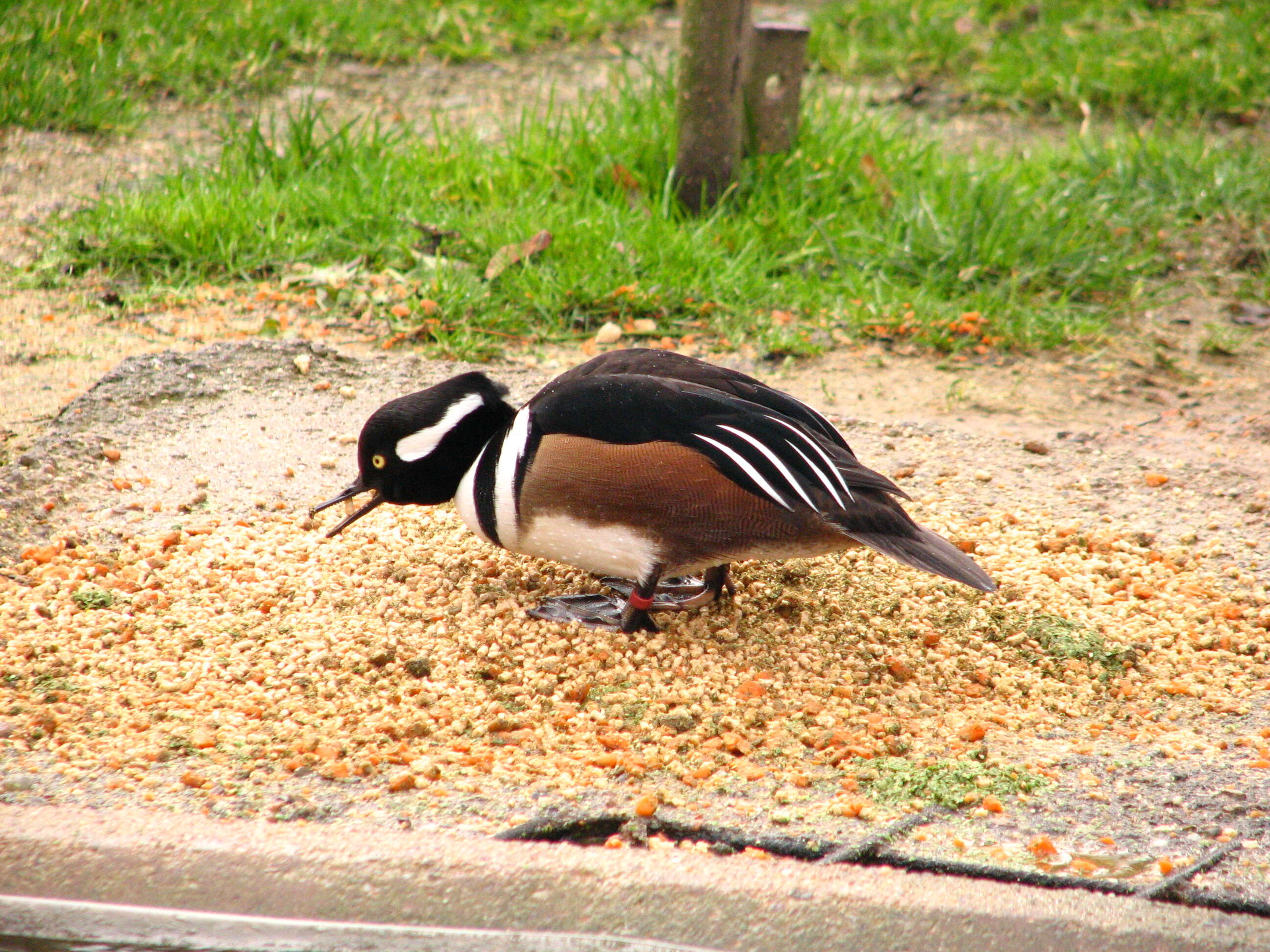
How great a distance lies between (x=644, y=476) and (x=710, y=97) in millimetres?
3065

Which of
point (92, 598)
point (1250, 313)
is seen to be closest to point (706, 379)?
point (92, 598)

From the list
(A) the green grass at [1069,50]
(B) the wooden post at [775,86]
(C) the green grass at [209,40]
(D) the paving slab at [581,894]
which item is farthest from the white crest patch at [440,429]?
(A) the green grass at [1069,50]

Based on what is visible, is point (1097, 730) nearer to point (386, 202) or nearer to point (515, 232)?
point (515, 232)

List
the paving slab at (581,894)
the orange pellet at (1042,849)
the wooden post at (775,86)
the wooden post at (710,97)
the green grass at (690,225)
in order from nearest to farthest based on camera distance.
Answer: the paving slab at (581,894), the orange pellet at (1042,849), the green grass at (690,225), the wooden post at (710,97), the wooden post at (775,86)

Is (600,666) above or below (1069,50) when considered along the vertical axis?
below

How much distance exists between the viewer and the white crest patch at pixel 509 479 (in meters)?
2.81

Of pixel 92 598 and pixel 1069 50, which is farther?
pixel 1069 50

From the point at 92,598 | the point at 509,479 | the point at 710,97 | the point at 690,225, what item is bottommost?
the point at 92,598

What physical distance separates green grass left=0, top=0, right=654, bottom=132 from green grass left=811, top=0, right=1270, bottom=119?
1.65 metres

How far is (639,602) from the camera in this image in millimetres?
2855

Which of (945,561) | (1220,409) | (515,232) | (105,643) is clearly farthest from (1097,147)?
(105,643)

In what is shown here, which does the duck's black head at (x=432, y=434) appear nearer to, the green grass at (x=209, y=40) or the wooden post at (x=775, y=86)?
the wooden post at (x=775, y=86)

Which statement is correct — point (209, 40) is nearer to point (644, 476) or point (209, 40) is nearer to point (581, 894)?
point (644, 476)

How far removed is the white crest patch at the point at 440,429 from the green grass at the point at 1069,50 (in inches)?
219
